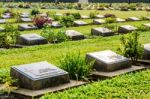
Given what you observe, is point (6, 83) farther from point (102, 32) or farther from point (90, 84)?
point (102, 32)

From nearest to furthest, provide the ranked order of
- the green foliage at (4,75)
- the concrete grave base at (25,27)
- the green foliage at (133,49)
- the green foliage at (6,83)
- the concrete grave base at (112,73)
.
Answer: the green foliage at (6,83) < the green foliage at (4,75) < the concrete grave base at (112,73) < the green foliage at (133,49) < the concrete grave base at (25,27)

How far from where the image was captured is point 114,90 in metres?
7.65

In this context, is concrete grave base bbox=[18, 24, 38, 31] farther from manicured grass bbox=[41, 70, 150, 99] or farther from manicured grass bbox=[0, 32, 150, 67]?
manicured grass bbox=[41, 70, 150, 99]

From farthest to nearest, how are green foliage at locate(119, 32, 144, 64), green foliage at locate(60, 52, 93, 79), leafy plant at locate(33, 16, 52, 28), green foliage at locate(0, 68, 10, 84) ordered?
leafy plant at locate(33, 16, 52, 28)
green foliage at locate(119, 32, 144, 64)
green foliage at locate(60, 52, 93, 79)
green foliage at locate(0, 68, 10, 84)

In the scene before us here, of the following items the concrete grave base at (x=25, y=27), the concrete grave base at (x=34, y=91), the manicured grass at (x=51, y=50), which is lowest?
the concrete grave base at (x=25, y=27)

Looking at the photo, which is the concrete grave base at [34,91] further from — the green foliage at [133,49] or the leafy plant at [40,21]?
the leafy plant at [40,21]

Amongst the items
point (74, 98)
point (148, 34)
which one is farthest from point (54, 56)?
point (148, 34)

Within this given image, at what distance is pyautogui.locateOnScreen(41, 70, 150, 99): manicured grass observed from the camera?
7211 mm

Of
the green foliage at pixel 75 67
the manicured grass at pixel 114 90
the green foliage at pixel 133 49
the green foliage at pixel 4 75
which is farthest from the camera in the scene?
the green foliage at pixel 133 49

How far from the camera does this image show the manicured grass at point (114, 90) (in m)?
7.21

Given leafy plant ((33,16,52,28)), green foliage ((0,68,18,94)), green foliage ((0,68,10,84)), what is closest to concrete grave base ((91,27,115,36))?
leafy plant ((33,16,52,28))

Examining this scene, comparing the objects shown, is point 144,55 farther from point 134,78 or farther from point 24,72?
point 24,72

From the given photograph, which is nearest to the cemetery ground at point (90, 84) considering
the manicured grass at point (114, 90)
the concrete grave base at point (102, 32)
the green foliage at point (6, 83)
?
the manicured grass at point (114, 90)

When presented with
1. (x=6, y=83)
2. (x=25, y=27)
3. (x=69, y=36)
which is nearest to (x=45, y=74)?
(x=6, y=83)
